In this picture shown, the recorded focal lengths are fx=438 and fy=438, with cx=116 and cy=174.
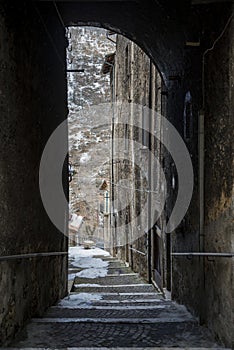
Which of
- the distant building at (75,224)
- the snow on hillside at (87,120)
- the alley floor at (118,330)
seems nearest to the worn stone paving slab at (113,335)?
the alley floor at (118,330)

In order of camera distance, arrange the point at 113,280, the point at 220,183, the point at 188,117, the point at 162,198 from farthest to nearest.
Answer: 1. the point at 113,280
2. the point at 162,198
3. the point at 188,117
4. the point at 220,183

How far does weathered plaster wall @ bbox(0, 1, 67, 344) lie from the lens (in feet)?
12.6

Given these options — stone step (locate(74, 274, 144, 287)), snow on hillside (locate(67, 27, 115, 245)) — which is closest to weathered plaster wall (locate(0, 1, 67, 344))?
stone step (locate(74, 274, 144, 287))

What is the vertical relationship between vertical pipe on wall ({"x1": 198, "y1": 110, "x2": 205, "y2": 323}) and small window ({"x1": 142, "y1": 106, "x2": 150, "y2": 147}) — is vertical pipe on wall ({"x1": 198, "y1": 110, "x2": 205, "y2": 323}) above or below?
below

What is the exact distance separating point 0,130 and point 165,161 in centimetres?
570

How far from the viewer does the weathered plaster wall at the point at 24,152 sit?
383 cm

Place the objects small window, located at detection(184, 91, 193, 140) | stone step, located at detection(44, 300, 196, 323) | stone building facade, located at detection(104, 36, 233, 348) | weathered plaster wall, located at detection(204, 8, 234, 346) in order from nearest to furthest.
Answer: weathered plaster wall, located at detection(204, 8, 234, 346) → stone building facade, located at detection(104, 36, 233, 348) → stone step, located at detection(44, 300, 196, 323) → small window, located at detection(184, 91, 193, 140)

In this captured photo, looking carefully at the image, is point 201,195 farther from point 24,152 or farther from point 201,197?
point 24,152

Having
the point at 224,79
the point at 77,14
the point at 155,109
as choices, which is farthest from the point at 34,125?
the point at 155,109

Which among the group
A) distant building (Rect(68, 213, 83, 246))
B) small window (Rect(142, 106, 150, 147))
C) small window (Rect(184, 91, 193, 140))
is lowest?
distant building (Rect(68, 213, 83, 246))

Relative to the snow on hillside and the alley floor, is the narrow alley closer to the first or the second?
the alley floor

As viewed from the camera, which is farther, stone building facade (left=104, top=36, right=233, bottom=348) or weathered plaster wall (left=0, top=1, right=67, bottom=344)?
stone building facade (left=104, top=36, right=233, bottom=348)

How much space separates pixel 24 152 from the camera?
4.68 metres

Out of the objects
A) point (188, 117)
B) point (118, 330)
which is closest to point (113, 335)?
point (118, 330)
